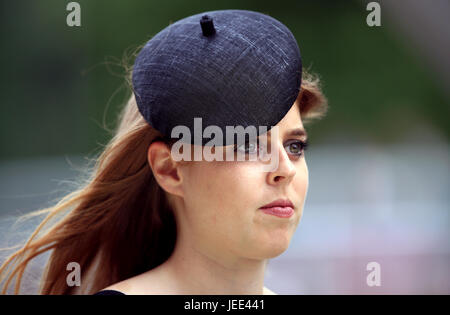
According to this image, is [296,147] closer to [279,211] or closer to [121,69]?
[279,211]

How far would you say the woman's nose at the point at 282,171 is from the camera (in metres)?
1.40

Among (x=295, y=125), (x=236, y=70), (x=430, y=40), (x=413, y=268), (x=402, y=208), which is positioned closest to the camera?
(x=236, y=70)

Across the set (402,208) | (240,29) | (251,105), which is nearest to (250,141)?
(251,105)

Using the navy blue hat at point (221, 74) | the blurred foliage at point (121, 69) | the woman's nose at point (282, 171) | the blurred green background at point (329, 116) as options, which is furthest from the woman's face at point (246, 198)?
the blurred foliage at point (121, 69)

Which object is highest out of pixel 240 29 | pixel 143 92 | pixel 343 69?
pixel 343 69

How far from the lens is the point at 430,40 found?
9.30 feet

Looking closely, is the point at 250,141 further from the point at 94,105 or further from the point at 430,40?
the point at 94,105

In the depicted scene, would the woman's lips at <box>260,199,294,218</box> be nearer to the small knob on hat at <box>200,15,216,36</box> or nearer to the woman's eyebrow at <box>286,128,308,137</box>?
the woman's eyebrow at <box>286,128,308,137</box>

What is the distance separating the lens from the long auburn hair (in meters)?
1.66

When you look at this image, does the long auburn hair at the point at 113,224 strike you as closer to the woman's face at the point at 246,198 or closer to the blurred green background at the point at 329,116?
the woman's face at the point at 246,198

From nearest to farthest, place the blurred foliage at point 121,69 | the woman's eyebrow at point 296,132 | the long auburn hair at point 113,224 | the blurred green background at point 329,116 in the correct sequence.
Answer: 1. the woman's eyebrow at point 296,132
2. the long auburn hair at point 113,224
3. the blurred green background at point 329,116
4. the blurred foliage at point 121,69

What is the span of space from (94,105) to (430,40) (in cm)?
403

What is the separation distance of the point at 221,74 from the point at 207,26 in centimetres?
13

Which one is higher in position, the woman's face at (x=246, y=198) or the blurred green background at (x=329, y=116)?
the blurred green background at (x=329, y=116)
